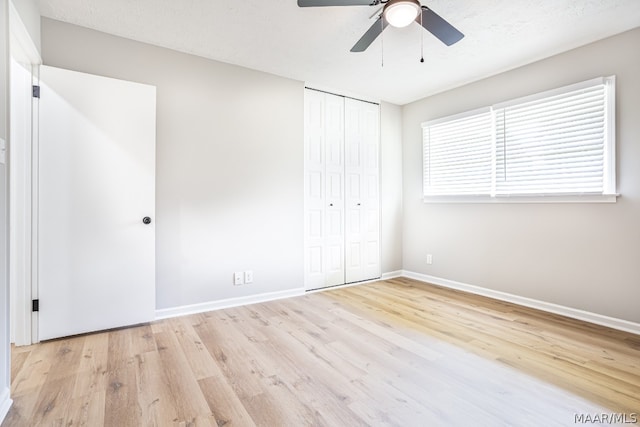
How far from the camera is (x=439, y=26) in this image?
2094 mm

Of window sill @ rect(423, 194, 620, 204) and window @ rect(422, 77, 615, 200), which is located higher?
window @ rect(422, 77, 615, 200)

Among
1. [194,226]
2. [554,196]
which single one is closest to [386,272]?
[554,196]

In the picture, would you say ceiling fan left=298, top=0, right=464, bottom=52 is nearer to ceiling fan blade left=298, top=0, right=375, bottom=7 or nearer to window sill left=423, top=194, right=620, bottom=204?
ceiling fan blade left=298, top=0, right=375, bottom=7

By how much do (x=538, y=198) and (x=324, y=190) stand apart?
2.35 metres

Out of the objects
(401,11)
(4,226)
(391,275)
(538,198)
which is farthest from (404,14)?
(391,275)

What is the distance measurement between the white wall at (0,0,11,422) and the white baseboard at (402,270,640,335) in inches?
163

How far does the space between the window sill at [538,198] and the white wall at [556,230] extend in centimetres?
5

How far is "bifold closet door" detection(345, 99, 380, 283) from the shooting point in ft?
13.8

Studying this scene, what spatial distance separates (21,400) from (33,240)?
119cm

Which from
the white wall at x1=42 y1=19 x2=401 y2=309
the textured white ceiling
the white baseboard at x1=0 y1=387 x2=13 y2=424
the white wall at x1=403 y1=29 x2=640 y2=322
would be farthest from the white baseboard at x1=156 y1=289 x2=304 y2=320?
the textured white ceiling

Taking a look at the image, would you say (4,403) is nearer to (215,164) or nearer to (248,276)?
(248,276)

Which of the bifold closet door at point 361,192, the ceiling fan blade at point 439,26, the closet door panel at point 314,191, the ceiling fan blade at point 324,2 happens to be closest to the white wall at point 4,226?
the ceiling fan blade at point 324,2

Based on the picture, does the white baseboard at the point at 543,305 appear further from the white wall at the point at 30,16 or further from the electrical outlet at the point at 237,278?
the white wall at the point at 30,16

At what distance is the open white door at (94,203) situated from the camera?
2.39 m
